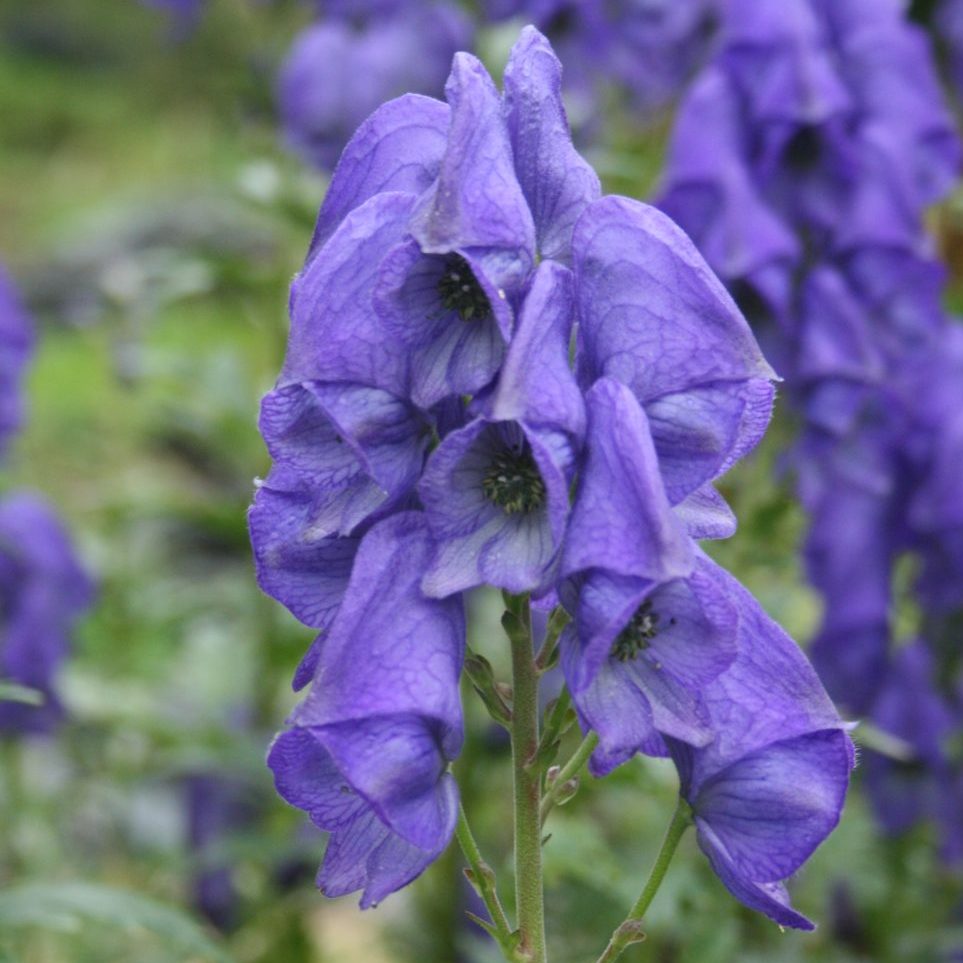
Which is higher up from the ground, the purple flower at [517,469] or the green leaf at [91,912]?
the purple flower at [517,469]

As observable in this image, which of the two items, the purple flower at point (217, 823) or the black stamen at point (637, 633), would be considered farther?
the purple flower at point (217, 823)

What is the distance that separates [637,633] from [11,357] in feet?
5.74

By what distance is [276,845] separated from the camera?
86.6 inches

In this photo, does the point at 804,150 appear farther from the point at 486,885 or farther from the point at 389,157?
the point at 486,885

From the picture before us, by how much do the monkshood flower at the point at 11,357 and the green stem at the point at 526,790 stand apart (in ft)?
5.13

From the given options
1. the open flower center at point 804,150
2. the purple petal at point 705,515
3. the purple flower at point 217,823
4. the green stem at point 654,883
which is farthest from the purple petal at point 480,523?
the purple flower at point 217,823

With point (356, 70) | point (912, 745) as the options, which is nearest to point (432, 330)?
point (912, 745)

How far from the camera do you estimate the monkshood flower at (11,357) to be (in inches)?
93.0

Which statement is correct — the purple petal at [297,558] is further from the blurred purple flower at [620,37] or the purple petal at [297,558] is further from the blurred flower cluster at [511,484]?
the blurred purple flower at [620,37]

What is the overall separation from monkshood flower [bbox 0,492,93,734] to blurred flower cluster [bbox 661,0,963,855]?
3.67 ft

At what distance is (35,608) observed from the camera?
2402 millimetres

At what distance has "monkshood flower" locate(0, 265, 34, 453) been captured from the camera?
2363mm

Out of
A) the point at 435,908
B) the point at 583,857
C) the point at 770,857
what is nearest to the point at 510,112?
the point at 770,857

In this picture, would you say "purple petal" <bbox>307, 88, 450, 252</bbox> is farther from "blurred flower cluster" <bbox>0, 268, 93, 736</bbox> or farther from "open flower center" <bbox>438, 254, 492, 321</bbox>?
"blurred flower cluster" <bbox>0, 268, 93, 736</bbox>
